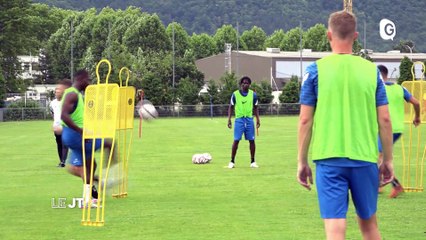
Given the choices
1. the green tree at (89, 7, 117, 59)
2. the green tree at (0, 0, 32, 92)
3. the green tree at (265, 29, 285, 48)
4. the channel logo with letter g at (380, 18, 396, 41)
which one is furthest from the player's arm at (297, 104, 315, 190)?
the green tree at (265, 29, 285, 48)

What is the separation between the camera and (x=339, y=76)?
7.53 metres

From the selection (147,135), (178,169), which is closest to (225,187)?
(178,169)

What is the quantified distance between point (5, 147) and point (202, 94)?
45393 millimetres

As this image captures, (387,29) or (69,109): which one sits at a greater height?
(387,29)

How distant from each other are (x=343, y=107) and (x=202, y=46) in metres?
131

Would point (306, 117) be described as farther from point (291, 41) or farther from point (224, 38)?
A: point (291, 41)

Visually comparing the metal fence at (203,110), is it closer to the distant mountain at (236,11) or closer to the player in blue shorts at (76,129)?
the player in blue shorts at (76,129)

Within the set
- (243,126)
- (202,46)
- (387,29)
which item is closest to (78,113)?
(243,126)

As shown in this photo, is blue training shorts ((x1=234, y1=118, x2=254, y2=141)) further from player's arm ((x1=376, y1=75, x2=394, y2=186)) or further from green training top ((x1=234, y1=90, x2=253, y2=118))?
player's arm ((x1=376, y1=75, x2=394, y2=186))

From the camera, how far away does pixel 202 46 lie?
138125 mm

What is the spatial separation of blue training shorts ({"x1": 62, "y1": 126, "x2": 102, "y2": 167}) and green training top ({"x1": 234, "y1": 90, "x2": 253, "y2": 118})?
8133 mm

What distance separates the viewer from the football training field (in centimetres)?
1180

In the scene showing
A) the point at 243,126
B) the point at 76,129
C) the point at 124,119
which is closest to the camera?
the point at 76,129

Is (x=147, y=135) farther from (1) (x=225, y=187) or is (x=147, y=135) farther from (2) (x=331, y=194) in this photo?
(2) (x=331, y=194)
